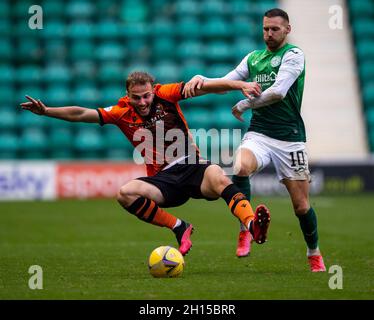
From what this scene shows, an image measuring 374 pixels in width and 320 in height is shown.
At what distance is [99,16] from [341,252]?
1858 centimetres

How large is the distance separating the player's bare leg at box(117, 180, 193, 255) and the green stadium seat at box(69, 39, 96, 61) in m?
17.9

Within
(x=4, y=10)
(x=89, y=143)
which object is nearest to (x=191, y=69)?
(x=89, y=143)

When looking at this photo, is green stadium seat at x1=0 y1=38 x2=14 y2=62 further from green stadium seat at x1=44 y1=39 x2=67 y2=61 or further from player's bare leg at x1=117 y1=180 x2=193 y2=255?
player's bare leg at x1=117 y1=180 x2=193 y2=255

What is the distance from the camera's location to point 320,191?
20.5 metres

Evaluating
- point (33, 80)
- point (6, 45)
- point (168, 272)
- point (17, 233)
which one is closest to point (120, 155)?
point (33, 80)

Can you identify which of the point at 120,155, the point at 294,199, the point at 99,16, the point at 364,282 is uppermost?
the point at 99,16

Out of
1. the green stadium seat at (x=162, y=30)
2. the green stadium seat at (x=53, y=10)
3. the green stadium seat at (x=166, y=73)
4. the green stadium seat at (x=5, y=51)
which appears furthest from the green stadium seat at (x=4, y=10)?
the green stadium seat at (x=166, y=73)

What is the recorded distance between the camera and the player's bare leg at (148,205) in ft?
24.1

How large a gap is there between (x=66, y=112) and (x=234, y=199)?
1788 mm

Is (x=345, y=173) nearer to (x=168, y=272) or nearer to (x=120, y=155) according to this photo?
(x=120, y=155)

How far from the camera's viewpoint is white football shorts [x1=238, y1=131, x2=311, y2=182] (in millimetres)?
7406

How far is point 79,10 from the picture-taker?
83.7ft

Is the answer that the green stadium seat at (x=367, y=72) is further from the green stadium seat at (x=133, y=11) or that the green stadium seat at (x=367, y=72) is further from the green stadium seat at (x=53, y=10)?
the green stadium seat at (x=53, y=10)
